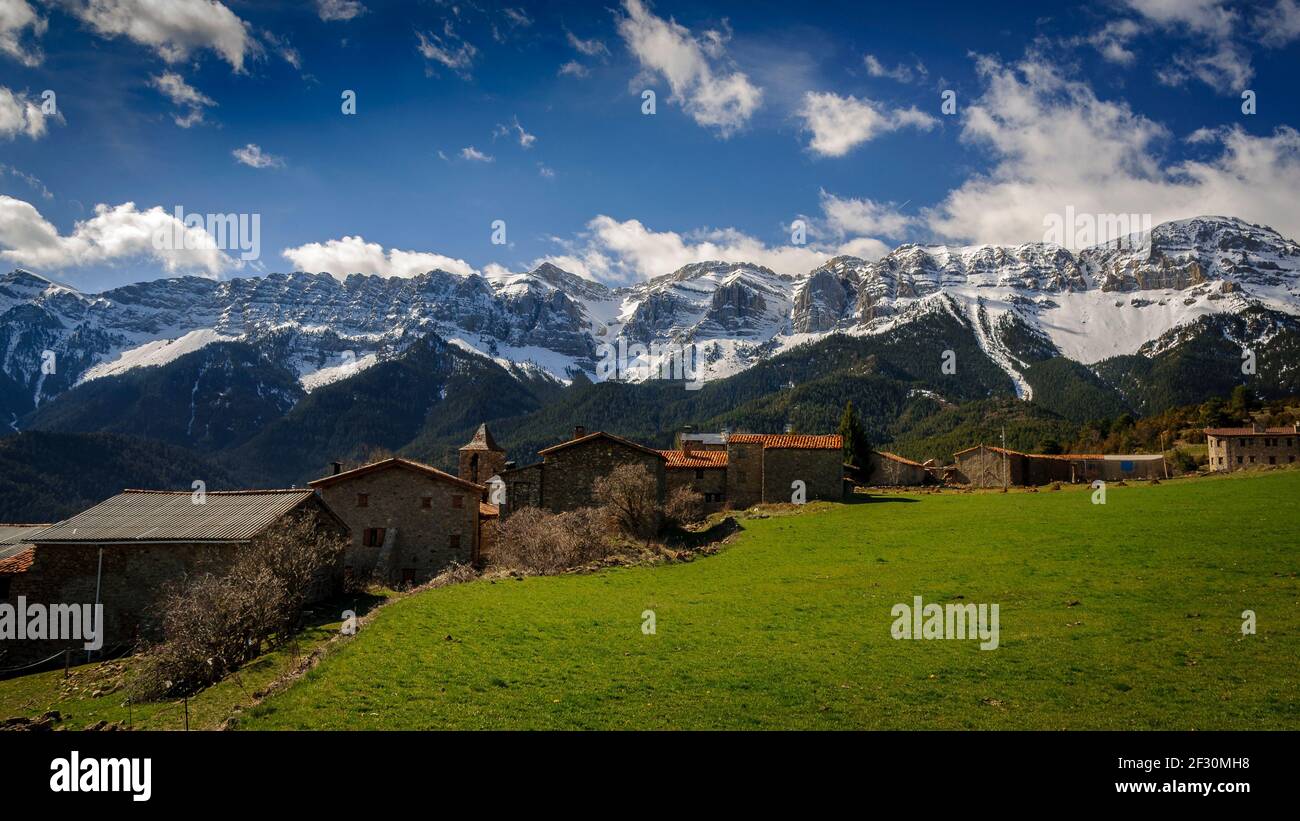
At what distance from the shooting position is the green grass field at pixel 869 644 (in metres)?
13.6

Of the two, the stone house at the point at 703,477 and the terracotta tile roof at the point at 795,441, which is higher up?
the terracotta tile roof at the point at 795,441

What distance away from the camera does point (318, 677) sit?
17.8 m

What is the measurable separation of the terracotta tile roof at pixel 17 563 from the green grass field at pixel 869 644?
2016 cm

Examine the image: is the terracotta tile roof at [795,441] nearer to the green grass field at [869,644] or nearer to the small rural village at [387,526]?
the small rural village at [387,526]

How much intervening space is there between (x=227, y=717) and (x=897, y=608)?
19.2 meters

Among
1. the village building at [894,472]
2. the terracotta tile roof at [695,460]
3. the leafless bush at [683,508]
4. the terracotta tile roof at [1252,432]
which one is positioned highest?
the terracotta tile roof at [1252,432]

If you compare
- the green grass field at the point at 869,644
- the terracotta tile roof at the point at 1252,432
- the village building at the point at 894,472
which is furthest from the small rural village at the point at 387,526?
the village building at the point at 894,472

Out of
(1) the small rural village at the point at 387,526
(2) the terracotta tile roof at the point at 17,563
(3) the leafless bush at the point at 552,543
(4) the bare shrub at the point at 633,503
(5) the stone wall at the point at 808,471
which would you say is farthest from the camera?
(5) the stone wall at the point at 808,471

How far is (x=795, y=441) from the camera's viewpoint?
191 ft

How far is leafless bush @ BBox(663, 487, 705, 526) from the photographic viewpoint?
50.4 metres

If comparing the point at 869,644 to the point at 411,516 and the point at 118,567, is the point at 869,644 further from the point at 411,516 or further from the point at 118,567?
the point at 118,567

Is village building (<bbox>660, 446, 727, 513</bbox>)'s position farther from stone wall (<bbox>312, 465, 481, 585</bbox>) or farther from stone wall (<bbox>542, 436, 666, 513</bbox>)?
stone wall (<bbox>312, 465, 481, 585</bbox>)

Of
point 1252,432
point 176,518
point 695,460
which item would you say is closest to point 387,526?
point 176,518
